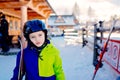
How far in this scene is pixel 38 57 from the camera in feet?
9.11

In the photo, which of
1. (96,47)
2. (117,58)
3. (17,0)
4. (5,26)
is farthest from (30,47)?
(5,26)

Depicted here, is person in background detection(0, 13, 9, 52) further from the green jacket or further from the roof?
the roof

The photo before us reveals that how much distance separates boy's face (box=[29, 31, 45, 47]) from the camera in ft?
9.04

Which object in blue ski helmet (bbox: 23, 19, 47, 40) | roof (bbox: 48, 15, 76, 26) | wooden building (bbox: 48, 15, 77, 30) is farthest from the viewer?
roof (bbox: 48, 15, 76, 26)

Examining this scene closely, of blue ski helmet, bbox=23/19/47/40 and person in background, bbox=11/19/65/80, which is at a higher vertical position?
blue ski helmet, bbox=23/19/47/40

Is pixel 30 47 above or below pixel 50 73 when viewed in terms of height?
above

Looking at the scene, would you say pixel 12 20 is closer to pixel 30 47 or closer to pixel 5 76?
pixel 5 76

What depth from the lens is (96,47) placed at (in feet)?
25.4

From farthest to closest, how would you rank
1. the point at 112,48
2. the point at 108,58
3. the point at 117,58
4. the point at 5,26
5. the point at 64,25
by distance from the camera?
the point at 64,25 < the point at 5,26 < the point at 108,58 < the point at 112,48 < the point at 117,58

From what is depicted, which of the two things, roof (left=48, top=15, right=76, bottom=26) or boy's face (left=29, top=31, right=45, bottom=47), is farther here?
roof (left=48, top=15, right=76, bottom=26)

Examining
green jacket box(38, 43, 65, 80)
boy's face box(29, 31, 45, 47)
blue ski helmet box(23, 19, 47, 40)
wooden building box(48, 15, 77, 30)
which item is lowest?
wooden building box(48, 15, 77, 30)

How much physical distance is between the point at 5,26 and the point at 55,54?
955 cm

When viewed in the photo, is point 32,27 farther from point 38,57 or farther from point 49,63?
point 49,63

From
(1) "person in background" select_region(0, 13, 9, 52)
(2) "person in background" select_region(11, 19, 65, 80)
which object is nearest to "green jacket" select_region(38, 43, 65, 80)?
(2) "person in background" select_region(11, 19, 65, 80)
